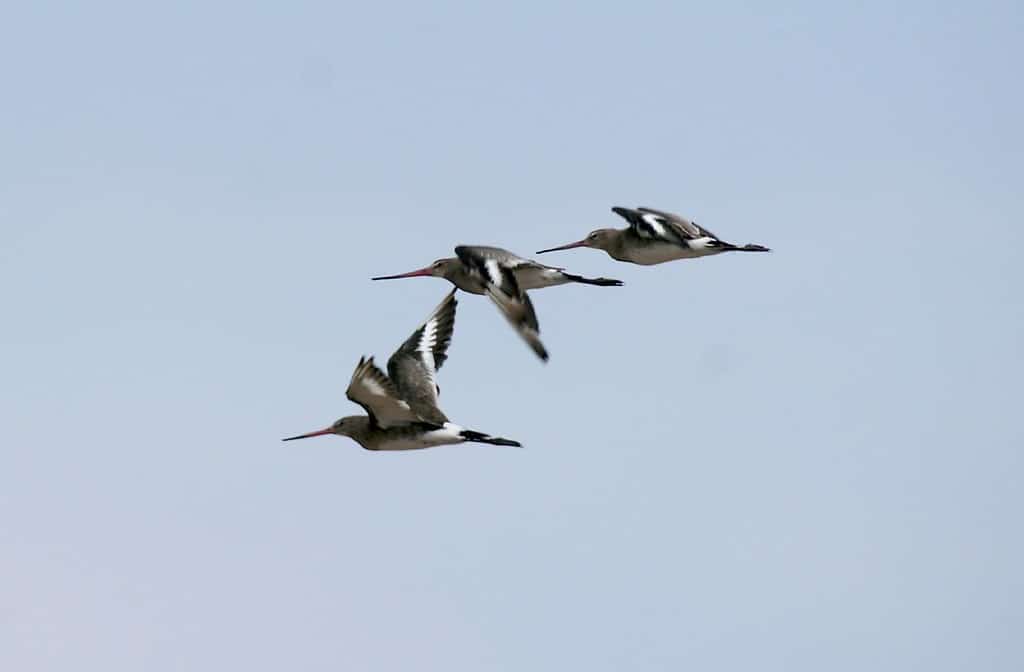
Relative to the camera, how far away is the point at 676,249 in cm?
1952

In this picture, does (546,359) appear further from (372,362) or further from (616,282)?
(616,282)

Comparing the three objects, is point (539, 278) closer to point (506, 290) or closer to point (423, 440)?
point (506, 290)

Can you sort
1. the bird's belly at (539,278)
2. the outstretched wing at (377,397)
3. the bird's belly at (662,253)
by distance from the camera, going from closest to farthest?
the outstretched wing at (377,397) → the bird's belly at (539,278) → the bird's belly at (662,253)

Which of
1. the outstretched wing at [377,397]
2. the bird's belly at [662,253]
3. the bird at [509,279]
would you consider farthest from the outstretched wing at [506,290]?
the bird's belly at [662,253]

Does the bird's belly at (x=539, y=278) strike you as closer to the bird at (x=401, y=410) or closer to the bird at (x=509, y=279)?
the bird at (x=509, y=279)

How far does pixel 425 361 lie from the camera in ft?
63.3

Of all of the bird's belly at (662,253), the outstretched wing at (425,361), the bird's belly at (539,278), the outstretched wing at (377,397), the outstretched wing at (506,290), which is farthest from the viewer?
the bird's belly at (662,253)

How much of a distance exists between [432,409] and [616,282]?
3.00 m

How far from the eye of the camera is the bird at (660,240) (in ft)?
63.9

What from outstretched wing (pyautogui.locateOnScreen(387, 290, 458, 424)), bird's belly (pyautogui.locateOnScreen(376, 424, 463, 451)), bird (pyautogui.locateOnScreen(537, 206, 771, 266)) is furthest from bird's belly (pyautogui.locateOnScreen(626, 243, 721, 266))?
bird's belly (pyautogui.locateOnScreen(376, 424, 463, 451))

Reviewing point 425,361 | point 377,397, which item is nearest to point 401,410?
point 377,397

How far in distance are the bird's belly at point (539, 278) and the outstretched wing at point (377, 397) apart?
180 centimetres

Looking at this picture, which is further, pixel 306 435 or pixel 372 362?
pixel 306 435

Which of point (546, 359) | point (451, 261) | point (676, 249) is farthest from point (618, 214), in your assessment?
point (546, 359)
